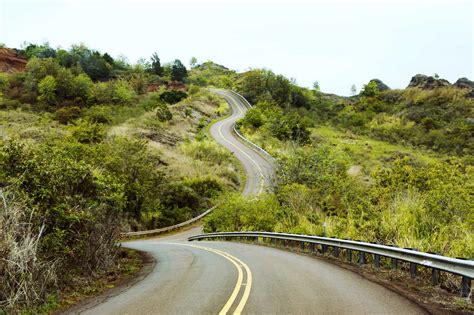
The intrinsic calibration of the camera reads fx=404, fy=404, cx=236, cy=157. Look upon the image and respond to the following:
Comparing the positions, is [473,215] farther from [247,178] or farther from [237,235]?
[247,178]

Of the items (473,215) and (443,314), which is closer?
(443,314)

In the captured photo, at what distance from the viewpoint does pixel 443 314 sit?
625cm

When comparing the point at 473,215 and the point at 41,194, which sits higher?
the point at 473,215

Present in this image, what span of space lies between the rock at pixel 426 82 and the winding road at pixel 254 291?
83264mm

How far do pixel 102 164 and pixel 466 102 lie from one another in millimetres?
66090

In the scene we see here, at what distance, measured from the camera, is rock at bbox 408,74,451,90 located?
85.4 meters

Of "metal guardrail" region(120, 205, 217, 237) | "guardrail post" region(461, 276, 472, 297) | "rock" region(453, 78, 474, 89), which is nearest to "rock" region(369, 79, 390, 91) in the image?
"rock" region(453, 78, 474, 89)

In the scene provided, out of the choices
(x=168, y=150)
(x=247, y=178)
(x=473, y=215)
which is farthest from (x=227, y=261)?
(x=168, y=150)

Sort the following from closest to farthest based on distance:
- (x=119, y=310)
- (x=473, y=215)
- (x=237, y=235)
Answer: (x=119, y=310)
(x=473, y=215)
(x=237, y=235)

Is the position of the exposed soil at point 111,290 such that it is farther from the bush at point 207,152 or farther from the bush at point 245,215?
the bush at point 207,152

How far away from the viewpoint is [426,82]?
289ft

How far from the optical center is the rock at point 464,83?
260 ft

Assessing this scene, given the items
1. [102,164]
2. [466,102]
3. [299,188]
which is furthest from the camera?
[466,102]

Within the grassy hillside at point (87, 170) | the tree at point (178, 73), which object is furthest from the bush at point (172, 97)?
the tree at point (178, 73)
